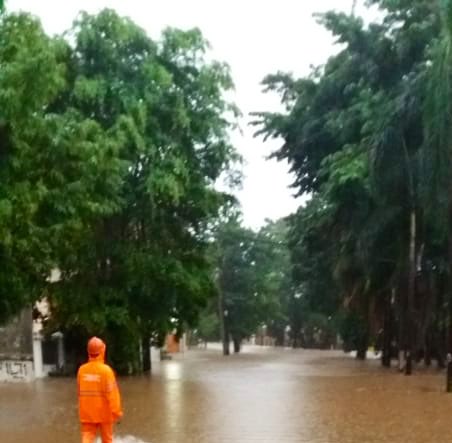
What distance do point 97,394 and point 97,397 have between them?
38 millimetres

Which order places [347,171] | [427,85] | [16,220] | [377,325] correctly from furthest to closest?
[377,325] < [347,171] < [427,85] < [16,220]

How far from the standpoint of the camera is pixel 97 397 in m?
11.5

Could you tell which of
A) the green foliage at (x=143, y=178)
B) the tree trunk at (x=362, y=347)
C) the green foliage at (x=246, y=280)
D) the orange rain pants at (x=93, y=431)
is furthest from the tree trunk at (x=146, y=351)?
the green foliage at (x=246, y=280)

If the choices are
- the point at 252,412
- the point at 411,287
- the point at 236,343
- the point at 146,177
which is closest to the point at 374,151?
the point at 411,287

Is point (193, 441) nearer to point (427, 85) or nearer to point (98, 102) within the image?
point (427, 85)

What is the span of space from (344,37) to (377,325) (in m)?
15.4

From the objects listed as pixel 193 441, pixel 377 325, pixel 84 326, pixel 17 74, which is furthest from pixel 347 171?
pixel 193 441

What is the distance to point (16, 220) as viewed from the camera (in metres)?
20.2

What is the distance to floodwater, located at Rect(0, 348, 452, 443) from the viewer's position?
17.1m

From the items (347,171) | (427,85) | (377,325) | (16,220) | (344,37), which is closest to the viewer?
(16,220)

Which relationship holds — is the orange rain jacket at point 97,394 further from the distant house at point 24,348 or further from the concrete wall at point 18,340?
the concrete wall at point 18,340

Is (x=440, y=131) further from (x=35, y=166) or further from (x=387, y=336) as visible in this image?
(x=387, y=336)

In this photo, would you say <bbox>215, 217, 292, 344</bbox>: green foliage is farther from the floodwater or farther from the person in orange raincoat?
the person in orange raincoat

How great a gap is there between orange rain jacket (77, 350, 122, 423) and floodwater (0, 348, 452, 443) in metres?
4.16
